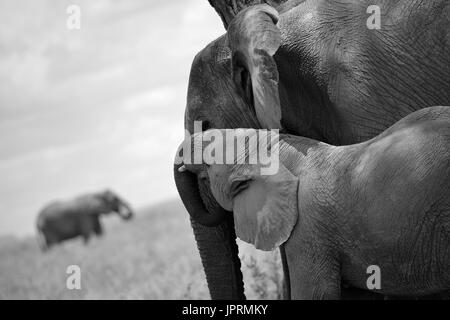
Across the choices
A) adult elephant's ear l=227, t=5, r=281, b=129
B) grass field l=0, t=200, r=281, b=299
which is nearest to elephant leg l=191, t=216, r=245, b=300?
adult elephant's ear l=227, t=5, r=281, b=129

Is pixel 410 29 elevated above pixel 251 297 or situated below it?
above

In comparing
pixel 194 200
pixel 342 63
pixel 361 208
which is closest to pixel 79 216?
pixel 194 200

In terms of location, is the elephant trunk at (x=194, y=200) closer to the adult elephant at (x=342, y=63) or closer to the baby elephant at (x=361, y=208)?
the adult elephant at (x=342, y=63)

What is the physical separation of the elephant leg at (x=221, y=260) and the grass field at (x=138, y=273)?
1.13 meters

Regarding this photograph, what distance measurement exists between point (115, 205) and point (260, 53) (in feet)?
62.9

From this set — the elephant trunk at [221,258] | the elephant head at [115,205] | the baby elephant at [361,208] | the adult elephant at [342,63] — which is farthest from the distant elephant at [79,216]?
the baby elephant at [361,208]

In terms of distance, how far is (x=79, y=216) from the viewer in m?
23.8

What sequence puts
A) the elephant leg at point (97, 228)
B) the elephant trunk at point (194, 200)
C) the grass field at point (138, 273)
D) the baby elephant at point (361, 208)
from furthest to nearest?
the elephant leg at point (97, 228) → the grass field at point (138, 273) → the elephant trunk at point (194, 200) → the baby elephant at point (361, 208)

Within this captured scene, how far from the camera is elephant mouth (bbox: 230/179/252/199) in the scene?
4828mm

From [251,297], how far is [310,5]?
9.50 feet

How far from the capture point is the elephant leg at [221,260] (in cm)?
580
